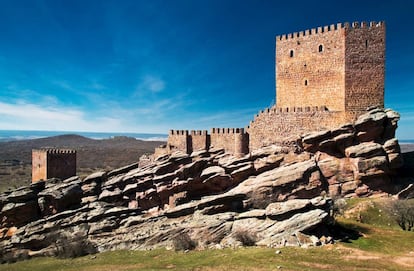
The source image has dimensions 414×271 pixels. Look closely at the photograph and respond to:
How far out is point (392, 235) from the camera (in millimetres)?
22375

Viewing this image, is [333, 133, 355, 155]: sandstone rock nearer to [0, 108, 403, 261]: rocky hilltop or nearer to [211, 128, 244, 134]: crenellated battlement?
[0, 108, 403, 261]: rocky hilltop

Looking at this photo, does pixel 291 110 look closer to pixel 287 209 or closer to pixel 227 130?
pixel 227 130

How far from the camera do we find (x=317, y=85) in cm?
2992

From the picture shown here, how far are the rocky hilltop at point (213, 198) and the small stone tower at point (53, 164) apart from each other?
3.06m

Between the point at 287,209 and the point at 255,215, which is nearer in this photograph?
the point at 287,209

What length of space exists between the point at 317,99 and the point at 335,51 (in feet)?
13.3

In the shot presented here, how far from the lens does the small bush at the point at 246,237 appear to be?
2194 cm

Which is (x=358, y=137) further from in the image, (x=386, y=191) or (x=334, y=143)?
(x=386, y=191)

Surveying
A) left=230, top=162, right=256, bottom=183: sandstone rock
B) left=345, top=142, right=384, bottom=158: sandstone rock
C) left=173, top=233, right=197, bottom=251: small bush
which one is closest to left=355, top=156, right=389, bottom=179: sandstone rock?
left=345, top=142, right=384, bottom=158: sandstone rock

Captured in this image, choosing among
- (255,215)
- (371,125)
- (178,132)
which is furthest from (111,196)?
(371,125)

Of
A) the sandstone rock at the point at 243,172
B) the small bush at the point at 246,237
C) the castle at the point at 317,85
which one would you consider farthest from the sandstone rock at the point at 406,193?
the small bush at the point at 246,237

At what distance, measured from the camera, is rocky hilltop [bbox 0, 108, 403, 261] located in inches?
928

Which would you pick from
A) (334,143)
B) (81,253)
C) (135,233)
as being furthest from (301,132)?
(81,253)

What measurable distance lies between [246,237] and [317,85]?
1467cm
